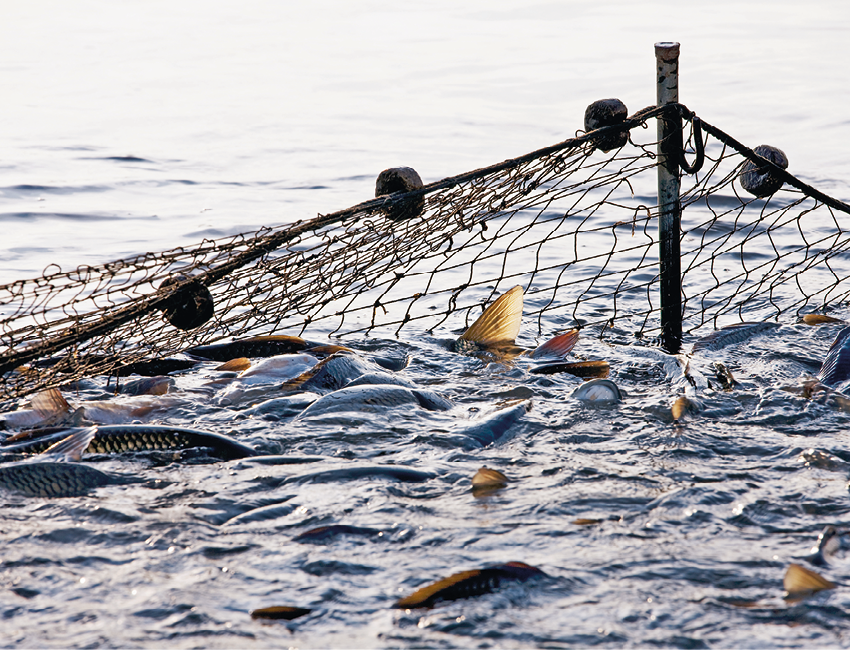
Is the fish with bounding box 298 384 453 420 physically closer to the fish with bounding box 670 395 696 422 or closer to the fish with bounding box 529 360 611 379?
the fish with bounding box 529 360 611 379

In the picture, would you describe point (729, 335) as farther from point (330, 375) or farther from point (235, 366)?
point (235, 366)

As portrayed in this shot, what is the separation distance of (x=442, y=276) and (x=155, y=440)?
3700 millimetres

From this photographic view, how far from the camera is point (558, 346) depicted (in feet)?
16.5

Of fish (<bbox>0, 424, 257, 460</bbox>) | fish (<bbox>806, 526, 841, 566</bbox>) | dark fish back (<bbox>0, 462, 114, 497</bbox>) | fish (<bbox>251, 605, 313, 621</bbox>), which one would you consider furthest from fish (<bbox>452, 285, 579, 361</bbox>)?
fish (<bbox>251, 605, 313, 621</bbox>)

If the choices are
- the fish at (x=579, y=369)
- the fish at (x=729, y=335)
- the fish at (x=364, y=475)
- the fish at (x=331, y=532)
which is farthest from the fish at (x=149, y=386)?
the fish at (x=729, y=335)

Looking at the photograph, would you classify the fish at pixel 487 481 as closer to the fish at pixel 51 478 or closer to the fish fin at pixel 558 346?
the fish at pixel 51 478

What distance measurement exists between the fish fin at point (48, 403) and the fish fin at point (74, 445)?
0.42 metres

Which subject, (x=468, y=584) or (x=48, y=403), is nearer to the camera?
(x=468, y=584)

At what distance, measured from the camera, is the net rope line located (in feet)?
13.2

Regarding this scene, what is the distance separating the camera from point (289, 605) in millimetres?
2662

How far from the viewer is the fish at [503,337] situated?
5035 mm

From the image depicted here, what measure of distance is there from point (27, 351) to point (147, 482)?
859mm

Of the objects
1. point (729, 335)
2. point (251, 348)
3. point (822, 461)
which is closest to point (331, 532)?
point (822, 461)

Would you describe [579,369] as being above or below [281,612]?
above
